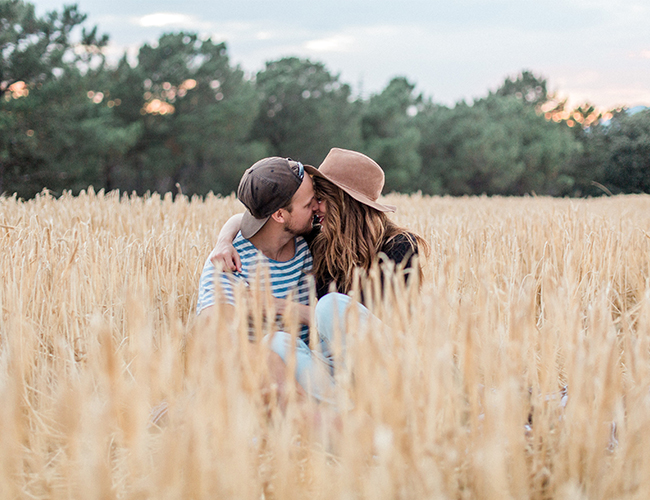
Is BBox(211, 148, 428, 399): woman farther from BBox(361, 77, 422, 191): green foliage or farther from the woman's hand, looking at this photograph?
BBox(361, 77, 422, 191): green foliage

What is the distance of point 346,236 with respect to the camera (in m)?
2.06

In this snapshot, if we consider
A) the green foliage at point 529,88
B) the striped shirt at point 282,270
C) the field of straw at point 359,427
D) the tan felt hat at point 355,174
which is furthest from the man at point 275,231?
the green foliage at point 529,88

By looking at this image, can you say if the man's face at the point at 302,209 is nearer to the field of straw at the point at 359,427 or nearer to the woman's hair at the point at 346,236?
the woman's hair at the point at 346,236

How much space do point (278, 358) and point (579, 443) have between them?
0.89 m

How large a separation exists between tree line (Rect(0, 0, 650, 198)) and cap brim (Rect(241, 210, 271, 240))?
4324 mm

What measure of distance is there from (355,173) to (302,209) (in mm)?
275

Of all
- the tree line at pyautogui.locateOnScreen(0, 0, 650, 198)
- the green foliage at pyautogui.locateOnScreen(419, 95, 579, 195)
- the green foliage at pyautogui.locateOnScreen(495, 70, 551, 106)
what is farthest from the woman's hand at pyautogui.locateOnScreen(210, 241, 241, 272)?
the green foliage at pyautogui.locateOnScreen(495, 70, 551, 106)

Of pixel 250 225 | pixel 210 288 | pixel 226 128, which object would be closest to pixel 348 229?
pixel 250 225

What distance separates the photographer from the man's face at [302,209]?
2031mm

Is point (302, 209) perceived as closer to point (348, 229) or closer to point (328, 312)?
point (348, 229)

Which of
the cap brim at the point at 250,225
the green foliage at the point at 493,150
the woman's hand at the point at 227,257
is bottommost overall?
the woman's hand at the point at 227,257

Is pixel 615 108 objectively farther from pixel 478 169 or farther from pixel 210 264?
pixel 210 264

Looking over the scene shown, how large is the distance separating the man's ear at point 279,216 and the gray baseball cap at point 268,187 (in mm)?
27

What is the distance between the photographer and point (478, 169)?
1027 inches
